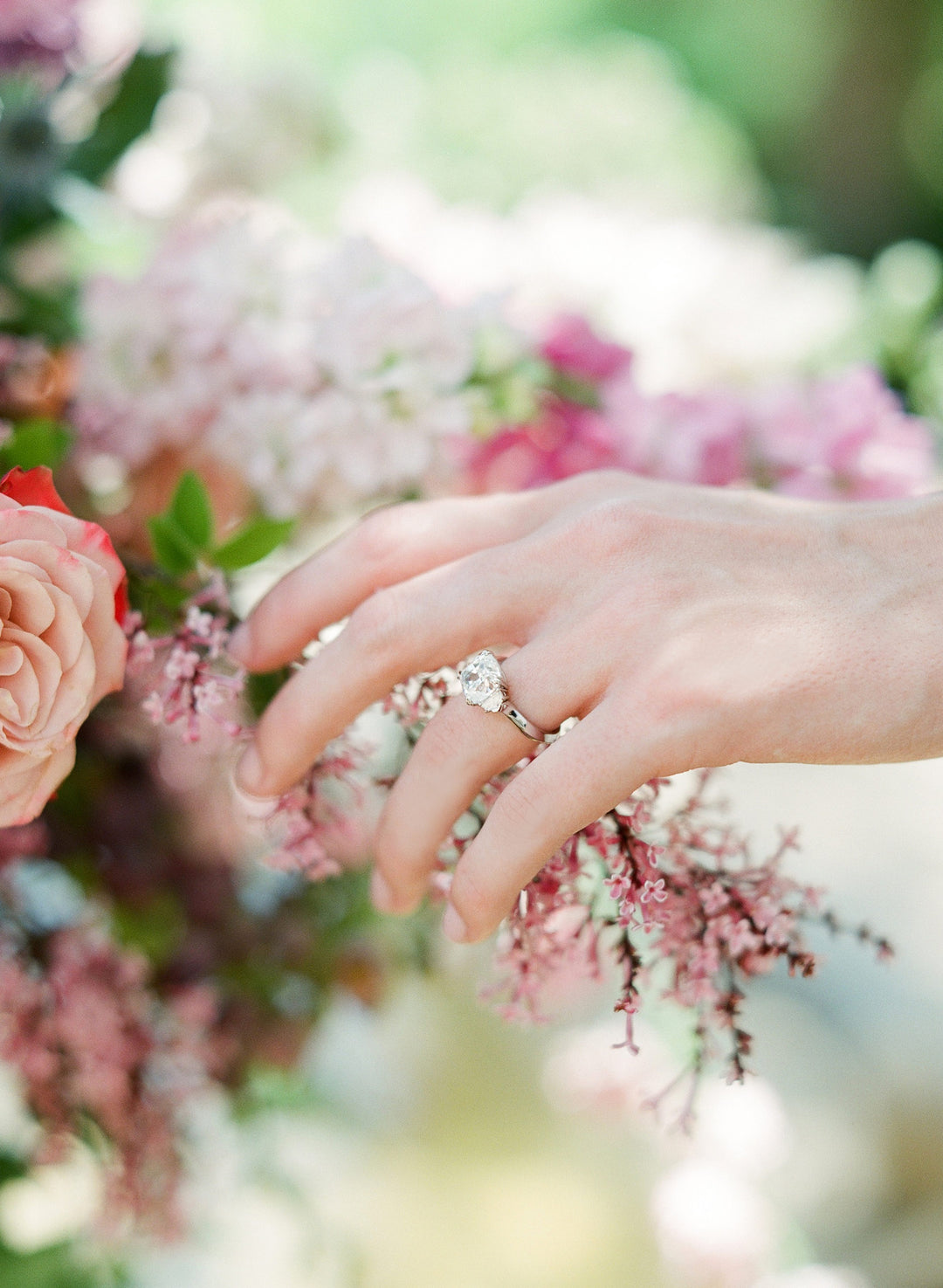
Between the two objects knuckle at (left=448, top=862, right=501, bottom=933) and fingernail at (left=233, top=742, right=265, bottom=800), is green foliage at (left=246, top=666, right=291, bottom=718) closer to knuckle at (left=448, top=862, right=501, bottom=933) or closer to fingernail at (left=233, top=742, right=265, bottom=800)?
fingernail at (left=233, top=742, right=265, bottom=800)

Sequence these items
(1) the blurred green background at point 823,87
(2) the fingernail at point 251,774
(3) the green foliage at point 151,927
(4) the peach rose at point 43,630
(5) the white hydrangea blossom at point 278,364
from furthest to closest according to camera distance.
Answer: (1) the blurred green background at point 823,87, (3) the green foliage at point 151,927, (5) the white hydrangea blossom at point 278,364, (2) the fingernail at point 251,774, (4) the peach rose at point 43,630

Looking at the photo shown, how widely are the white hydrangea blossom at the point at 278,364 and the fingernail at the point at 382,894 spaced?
0.25m

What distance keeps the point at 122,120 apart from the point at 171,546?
45 centimetres

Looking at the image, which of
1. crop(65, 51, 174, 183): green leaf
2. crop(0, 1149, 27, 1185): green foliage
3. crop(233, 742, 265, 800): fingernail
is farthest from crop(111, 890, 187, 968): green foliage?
crop(65, 51, 174, 183): green leaf

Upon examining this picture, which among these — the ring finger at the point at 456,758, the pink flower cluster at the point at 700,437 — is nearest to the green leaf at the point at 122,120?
the pink flower cluster at the point at 700,437

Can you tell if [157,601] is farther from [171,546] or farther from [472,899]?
[472,899]

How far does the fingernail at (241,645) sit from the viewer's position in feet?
1.53

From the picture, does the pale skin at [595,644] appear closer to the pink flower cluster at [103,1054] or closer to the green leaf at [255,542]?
the green leaf at [255,542]

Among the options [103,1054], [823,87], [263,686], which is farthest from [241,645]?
[823,87]

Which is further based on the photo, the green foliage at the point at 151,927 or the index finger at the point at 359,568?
the green foliage at the point at 151,927

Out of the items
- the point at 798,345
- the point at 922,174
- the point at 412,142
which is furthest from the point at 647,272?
the point at 922,174

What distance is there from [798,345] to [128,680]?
25.9 inches

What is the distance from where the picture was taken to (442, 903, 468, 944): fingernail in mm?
403

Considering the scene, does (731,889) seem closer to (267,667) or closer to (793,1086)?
(267,667)
